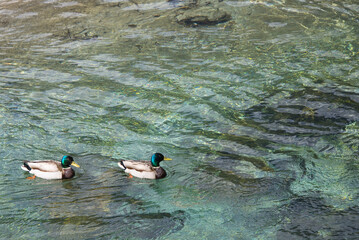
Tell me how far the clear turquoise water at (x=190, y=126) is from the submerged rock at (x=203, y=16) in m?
0.55

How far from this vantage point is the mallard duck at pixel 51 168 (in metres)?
6.27

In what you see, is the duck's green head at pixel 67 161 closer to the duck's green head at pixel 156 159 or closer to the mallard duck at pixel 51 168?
the mallard duck at pixel 51 168

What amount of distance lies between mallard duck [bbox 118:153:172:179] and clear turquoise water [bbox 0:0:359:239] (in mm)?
139

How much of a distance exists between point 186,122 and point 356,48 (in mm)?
Result: 5446

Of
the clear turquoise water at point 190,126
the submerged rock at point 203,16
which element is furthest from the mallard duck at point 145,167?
the submerged rock at point 203,16

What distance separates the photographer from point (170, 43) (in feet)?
37.1

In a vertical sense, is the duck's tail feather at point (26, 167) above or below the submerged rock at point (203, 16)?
below

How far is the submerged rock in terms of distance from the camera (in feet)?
41.3

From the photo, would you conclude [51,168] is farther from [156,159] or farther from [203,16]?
[203,16]

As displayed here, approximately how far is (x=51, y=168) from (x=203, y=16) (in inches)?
332

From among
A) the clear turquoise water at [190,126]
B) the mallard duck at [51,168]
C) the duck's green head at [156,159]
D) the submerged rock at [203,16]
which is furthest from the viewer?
the submerged rock at [203,16]

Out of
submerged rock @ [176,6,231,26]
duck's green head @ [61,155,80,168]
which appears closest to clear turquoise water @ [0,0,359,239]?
duck's green head @ [61,155,80,168]

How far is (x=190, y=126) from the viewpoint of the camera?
7.61 metres

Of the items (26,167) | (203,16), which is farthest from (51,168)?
(203,16)
